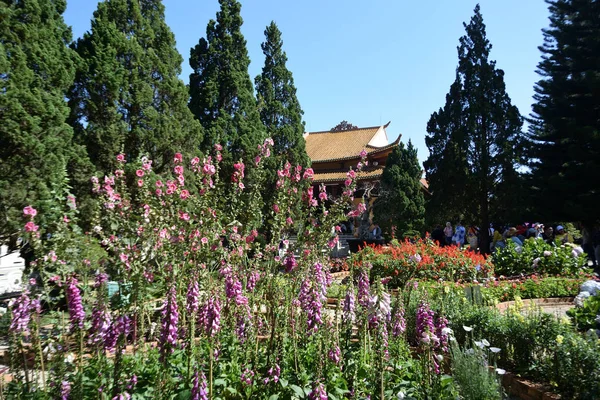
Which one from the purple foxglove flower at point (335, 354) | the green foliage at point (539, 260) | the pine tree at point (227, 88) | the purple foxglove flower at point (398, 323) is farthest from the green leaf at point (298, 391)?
the pine tree at point (227, 88)

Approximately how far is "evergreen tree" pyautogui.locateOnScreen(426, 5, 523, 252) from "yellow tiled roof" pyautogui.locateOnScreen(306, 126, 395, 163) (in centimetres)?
1323

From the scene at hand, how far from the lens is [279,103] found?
18953 millimetres

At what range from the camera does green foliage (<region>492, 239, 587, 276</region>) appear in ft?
31.1

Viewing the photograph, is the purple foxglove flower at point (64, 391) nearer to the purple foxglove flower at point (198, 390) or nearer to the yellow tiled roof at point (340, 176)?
the purple foxglove flower at point (198, 390)

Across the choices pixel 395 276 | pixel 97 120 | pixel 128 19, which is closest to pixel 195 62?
pixel 128 19

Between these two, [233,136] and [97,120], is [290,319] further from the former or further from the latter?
[233,136]

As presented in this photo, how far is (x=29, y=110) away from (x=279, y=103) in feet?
41.6

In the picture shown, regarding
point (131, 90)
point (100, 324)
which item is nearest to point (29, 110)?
point (131, 90)

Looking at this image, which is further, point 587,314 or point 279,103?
point 279,103

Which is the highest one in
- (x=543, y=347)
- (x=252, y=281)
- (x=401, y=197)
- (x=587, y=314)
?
(x=401, y=197)

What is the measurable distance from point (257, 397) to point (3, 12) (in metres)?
7.46

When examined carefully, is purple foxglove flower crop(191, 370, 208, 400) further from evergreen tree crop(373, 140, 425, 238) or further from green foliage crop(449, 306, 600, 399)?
evergreen tree crop(373, 140, 425, 238)

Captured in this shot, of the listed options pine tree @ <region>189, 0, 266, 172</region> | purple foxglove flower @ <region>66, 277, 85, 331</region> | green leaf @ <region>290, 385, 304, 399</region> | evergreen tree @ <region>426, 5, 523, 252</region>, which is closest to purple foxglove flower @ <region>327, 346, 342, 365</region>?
green leaf @ <region>290, 385, 304, 399</region>

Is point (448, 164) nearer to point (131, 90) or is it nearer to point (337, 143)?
point (131, 90)
